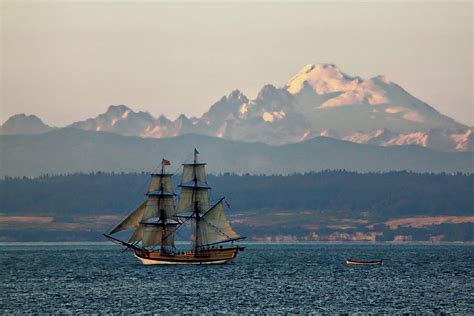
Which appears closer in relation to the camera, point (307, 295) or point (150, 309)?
point (150, 309)

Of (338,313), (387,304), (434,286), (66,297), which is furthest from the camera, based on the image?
(434,286)

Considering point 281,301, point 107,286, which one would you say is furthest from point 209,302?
point 107,286

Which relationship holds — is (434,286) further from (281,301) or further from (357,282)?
(281,301)

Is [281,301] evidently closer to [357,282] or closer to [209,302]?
[209,302]

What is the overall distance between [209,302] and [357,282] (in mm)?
45577

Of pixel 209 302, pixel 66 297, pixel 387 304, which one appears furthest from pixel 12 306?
pixel 387 304

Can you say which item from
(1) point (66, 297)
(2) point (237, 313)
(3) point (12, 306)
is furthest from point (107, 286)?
(2) point (237, 313)

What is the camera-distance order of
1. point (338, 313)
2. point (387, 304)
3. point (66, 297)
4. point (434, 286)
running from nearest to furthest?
point (338, 313) < point (387, 304) < point (66, 297) < point (434, 286)

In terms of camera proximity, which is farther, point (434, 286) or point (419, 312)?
point (434, 286)

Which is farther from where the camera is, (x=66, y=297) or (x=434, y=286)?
(x=434, y=286)

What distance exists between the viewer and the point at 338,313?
140625 millimetres

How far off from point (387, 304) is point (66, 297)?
4501 cm

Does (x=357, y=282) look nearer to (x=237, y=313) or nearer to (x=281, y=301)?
(x=281, y=301)

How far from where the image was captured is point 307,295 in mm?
166375
